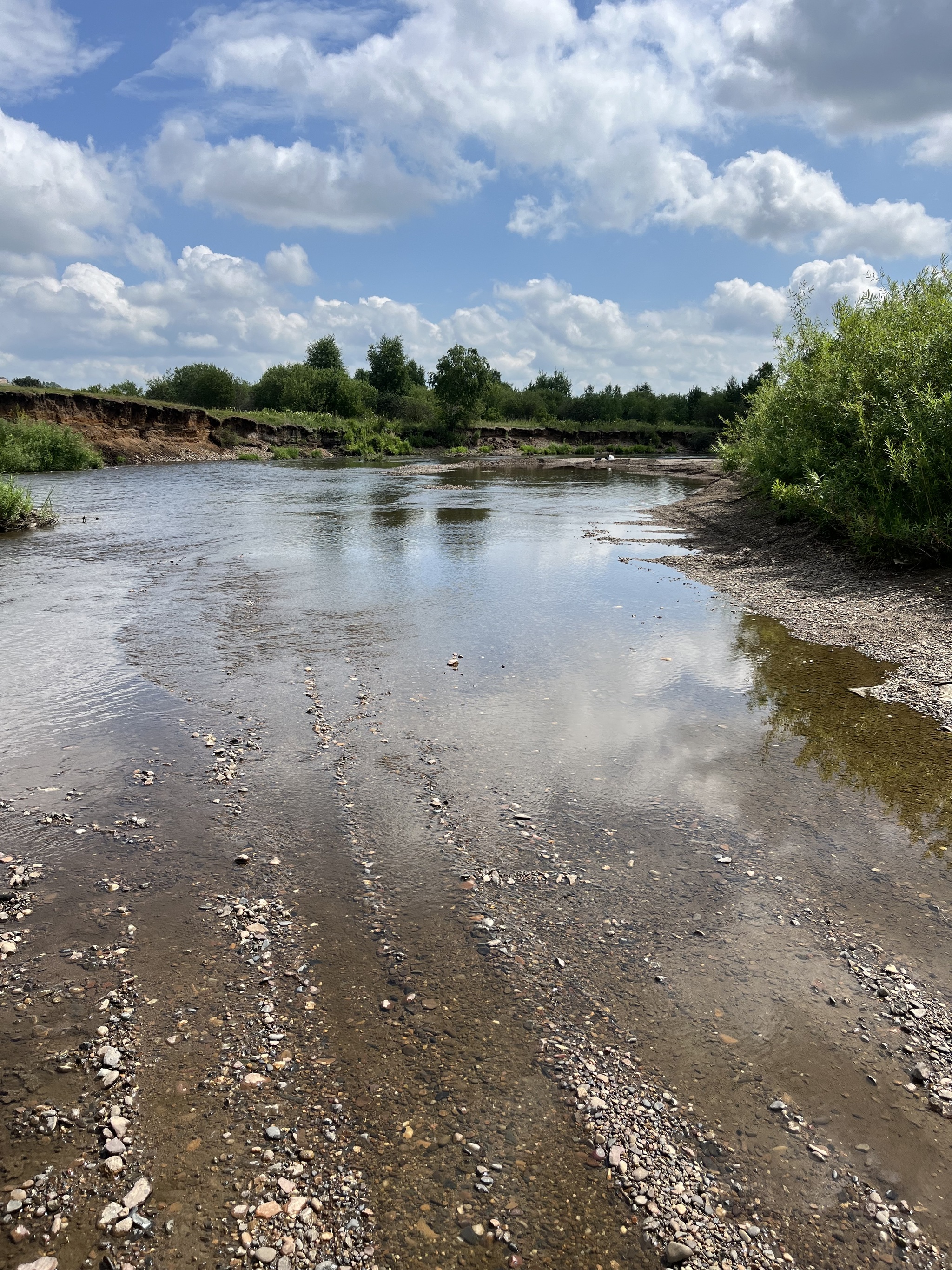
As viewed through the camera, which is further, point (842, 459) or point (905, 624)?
point (842, 459)

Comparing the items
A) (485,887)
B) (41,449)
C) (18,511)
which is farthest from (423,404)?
(485,887)

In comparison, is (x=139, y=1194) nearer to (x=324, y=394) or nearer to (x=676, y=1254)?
(x=676, y=1254)

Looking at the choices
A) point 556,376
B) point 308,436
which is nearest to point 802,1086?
point 308,436

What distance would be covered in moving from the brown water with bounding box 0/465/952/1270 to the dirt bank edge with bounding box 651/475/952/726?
0.69 meters

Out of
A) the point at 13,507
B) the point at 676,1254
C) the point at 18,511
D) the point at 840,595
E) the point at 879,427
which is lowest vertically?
the point at 676,1254

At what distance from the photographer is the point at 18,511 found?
23234 mm

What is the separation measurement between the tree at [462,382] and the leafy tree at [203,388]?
32.2 m

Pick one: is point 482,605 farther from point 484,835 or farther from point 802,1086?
point 802,1086

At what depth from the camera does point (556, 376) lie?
168 metres

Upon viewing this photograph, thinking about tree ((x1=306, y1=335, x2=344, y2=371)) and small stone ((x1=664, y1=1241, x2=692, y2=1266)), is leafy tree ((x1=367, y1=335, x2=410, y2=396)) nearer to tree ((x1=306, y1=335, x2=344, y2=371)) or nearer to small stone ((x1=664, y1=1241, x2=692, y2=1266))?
tree ((x1=306, y1=335, x2=344, y2=371))

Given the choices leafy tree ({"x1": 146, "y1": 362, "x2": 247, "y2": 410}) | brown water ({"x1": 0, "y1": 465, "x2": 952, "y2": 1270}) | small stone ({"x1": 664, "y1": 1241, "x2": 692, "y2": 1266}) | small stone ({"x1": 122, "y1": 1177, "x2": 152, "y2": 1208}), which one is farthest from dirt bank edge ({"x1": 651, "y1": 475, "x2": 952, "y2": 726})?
leafy tree ({"x1": 146, "y1": 362, "x2": 247, "y2": 410})

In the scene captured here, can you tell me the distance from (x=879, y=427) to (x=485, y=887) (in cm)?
1515

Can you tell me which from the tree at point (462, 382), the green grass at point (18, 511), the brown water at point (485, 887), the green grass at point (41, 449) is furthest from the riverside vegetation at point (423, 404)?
the brown water at point (485, 887)

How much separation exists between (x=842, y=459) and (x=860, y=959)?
15822 mm
